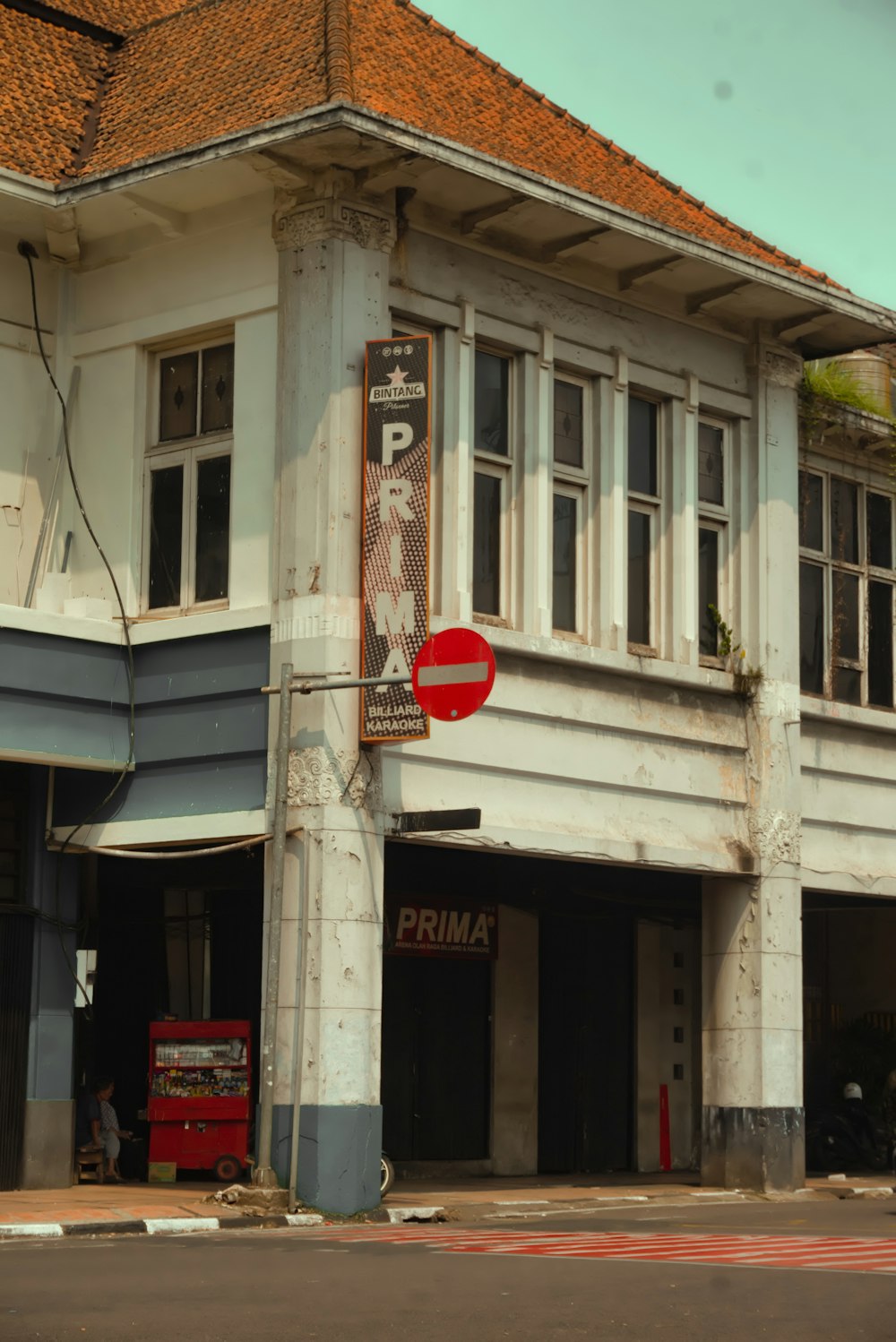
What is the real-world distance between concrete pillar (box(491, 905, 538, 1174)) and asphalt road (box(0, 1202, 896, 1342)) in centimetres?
854

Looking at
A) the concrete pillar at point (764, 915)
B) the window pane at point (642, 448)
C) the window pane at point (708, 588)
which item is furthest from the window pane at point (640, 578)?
the concrete pillar at point (764, 915)

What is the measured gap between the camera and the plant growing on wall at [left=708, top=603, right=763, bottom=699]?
71.9 feet

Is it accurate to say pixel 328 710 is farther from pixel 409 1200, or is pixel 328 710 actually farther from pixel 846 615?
pixel 846 615

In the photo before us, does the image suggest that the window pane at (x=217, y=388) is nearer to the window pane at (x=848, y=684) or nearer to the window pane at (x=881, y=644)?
the window pane at (x=848, y=684)

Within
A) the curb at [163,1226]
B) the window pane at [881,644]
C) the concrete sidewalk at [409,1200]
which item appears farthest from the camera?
the window pane at [881,644]

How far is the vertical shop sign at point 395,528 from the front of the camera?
700 inches

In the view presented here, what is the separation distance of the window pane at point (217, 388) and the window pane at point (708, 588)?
5.50 metres

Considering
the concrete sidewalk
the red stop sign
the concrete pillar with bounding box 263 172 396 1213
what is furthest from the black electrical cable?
the red stop sign

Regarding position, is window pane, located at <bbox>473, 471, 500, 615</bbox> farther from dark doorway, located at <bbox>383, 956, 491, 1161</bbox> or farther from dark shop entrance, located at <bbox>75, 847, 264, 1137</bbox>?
dark doorway, located at <bbox>383, 956, 491, 1161</bbox>

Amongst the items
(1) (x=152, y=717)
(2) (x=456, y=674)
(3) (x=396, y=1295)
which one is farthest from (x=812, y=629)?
(3) (x=396, y=1295)

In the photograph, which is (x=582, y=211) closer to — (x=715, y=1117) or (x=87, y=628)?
(x=87, y=628)

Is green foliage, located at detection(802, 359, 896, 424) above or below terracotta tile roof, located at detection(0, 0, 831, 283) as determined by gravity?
below

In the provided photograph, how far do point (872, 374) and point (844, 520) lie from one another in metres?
2.00

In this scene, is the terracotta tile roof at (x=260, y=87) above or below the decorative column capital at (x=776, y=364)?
above
